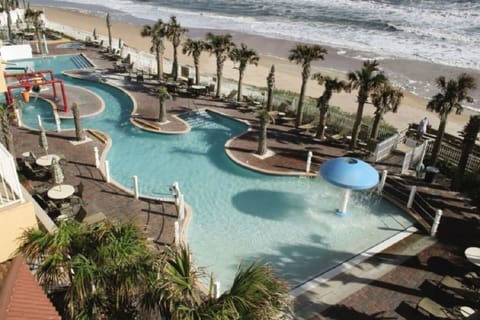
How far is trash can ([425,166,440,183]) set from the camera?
19.5 metres

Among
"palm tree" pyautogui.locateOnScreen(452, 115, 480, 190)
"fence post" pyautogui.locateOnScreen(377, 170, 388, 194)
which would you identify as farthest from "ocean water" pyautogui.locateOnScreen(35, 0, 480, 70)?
"fence post" pyautogui.locateOnScreen(377, 170, 388, 194)

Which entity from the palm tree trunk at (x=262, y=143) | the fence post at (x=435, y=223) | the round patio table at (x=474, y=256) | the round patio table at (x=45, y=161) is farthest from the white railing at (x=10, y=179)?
the fence post at (x=435, y=223)

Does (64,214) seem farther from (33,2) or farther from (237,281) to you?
(33,2)

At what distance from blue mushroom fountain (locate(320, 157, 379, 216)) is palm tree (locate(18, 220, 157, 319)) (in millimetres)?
9909

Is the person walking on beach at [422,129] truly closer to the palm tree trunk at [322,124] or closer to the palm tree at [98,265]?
the palm tree trunk at [322,124]

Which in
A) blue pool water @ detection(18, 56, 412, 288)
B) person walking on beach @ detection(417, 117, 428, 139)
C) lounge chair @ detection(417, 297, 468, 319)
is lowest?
blue pool water @ detection(18, 56, 412, 288)

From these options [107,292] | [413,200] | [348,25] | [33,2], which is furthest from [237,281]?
[33,2]

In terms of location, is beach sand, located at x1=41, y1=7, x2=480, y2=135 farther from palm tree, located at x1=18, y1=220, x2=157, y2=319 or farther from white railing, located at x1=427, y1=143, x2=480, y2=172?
palm tree, located at x1=18, y1=220, x2=157, y2=319

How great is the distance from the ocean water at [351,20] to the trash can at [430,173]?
1269 inches

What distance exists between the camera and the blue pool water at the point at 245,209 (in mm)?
14906

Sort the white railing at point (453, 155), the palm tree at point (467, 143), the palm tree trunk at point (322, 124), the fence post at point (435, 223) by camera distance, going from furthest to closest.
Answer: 1. the palm tree trunk at point (322, 124)
2. the white railing at point (453, 155)
3. the palm tree at point (467, 143)
4. the fence post at point (435, 223)

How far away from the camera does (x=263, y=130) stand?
833 inches

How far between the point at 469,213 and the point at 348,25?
57233 mm

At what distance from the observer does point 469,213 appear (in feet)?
57.1
